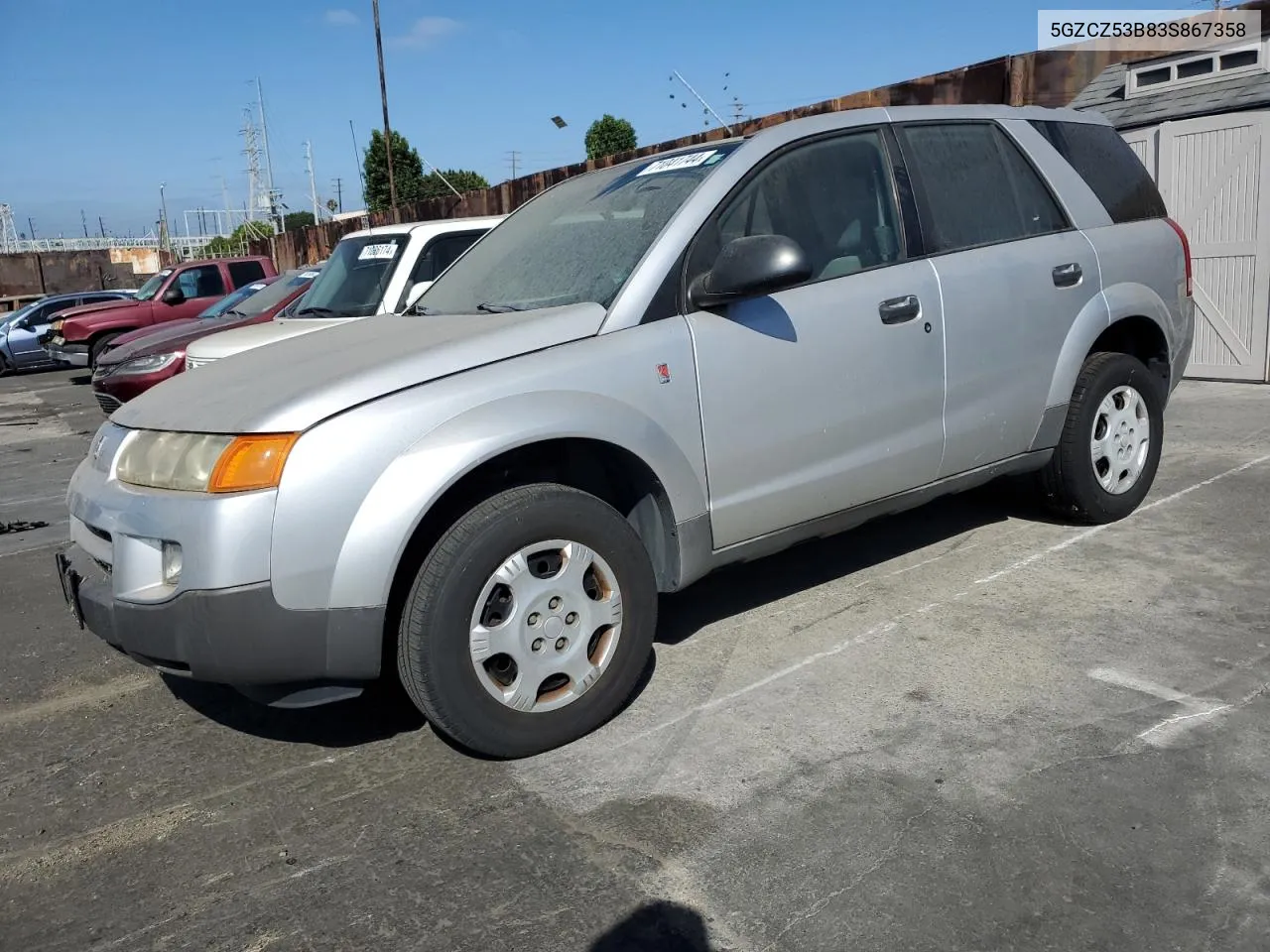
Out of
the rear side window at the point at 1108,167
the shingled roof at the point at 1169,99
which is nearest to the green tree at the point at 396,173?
the shingled roof at the point at 1169,99

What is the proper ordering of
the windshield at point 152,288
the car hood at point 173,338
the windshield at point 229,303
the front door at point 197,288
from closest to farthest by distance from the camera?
the car hood at point 173,338
the windshield at point 229,303
the front door at point 197,288
the windshield at point 152,288

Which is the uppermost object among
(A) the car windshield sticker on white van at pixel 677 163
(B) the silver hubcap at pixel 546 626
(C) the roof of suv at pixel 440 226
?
(C) the roof of suv at pixel 440 226

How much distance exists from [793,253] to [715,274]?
0.83 ft

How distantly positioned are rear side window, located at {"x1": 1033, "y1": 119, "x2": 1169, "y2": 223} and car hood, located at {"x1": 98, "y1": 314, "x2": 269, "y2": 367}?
7561 mm

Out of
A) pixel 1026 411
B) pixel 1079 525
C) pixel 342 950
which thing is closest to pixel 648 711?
pixel 342 950

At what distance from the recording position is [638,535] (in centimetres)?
352

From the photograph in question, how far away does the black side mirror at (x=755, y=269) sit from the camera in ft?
11.2

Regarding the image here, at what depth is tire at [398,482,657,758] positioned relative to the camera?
2977mm

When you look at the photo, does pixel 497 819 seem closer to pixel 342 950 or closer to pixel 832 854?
pixel 342 950

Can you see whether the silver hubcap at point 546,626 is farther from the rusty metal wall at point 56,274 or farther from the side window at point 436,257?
the rusty metal wall at point 56,274

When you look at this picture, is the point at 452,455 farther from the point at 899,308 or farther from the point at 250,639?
the point at 899,308

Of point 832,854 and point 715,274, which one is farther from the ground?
point 715,274

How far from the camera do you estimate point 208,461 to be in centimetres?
296

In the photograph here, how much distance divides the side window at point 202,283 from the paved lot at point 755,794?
44.6 feet
